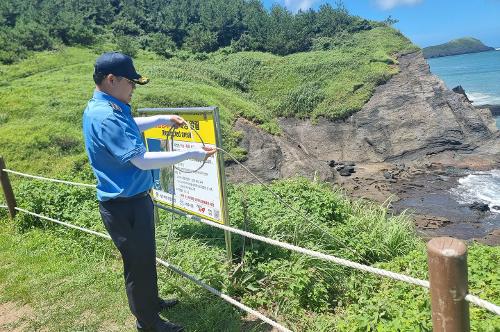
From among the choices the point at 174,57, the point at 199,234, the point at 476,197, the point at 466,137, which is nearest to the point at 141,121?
the point at 199,234

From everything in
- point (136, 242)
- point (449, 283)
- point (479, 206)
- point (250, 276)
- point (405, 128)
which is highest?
point (449, 283)

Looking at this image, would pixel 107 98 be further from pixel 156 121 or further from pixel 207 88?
pixel 207 88

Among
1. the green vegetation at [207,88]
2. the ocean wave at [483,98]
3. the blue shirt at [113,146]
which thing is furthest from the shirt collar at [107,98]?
the ocean wave at [483,98]

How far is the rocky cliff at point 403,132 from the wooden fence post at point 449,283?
69.6 feet

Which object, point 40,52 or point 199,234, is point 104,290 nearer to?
point 199,234

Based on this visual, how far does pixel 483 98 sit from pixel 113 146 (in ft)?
210

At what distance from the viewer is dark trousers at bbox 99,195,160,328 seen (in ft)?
11.2

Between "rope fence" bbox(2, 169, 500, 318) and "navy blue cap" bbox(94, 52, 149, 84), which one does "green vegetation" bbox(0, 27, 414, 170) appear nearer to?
"rope fence" bbox(2, 169, 500, 318)

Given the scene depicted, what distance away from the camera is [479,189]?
2088cm

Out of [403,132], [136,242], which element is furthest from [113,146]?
[403,132]

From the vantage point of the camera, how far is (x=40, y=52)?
113 ft

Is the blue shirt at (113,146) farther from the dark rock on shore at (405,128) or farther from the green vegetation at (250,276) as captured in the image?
the dark rock on shore at (405,128)

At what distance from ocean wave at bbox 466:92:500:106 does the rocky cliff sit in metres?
24.3

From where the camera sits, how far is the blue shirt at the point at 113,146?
309 centimetres
